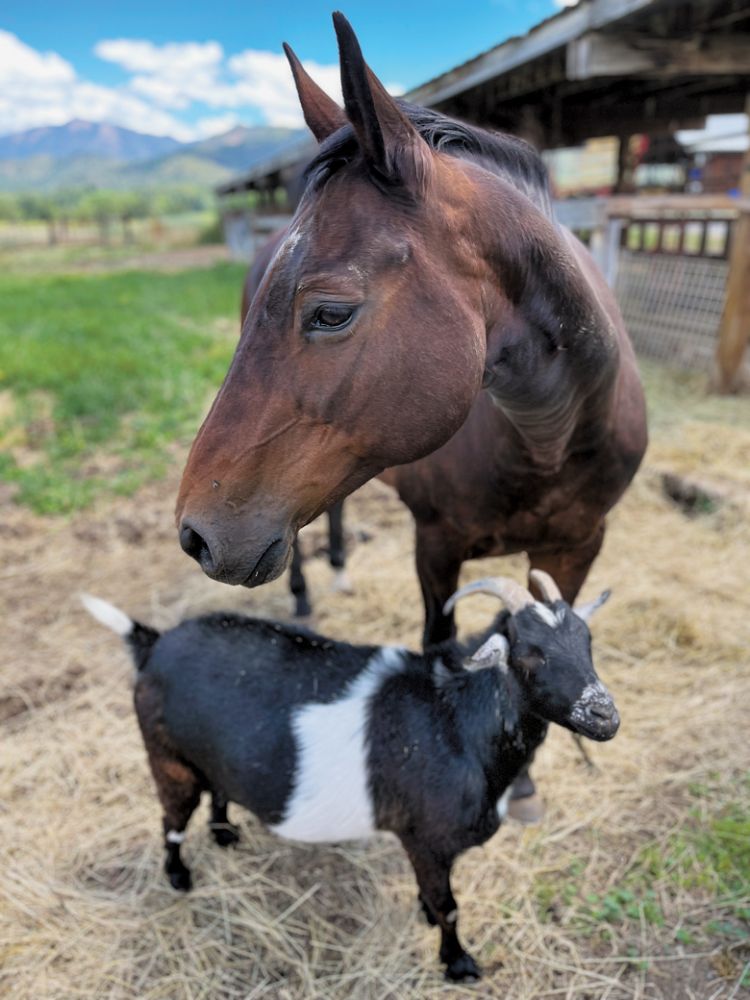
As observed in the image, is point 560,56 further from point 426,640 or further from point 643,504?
point 426,640

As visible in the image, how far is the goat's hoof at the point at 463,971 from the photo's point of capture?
82.1 inches

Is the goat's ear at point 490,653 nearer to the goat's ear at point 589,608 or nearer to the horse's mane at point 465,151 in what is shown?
the goat's ear at point 589,608

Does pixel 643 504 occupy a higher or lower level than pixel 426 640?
lower

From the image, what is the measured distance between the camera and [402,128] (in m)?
1.20

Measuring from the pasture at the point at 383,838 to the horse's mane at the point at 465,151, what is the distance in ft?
7.03

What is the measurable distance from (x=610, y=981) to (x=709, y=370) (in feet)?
21.4

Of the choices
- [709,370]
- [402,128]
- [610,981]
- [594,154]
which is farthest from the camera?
[594,154]

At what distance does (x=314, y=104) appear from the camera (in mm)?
1399

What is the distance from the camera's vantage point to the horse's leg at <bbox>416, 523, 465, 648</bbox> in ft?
7.75

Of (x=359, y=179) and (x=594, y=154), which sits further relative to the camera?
(x=594, y=154)

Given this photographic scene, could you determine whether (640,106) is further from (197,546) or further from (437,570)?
(197,546)

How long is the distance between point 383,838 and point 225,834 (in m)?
0.59

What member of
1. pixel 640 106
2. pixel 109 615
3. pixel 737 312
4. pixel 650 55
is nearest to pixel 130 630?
pixel 109 615

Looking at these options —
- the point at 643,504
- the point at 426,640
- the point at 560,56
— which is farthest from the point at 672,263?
the point at 426,640
